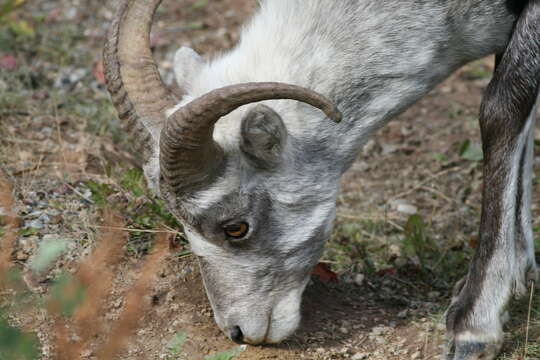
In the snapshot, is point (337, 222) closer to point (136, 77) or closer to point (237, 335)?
point (237, 335)

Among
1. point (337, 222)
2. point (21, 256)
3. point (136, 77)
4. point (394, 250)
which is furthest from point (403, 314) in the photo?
point (21, 256)

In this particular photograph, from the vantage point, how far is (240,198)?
170 inches

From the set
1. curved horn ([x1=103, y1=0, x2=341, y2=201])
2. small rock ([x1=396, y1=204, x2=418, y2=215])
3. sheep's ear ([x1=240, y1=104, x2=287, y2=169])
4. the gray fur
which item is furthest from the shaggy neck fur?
small rock ([x1=396, y1=204, x2=418, y2=215])

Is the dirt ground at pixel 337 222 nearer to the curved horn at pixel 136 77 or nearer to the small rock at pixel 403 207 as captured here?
the small rock at pixel 403 207

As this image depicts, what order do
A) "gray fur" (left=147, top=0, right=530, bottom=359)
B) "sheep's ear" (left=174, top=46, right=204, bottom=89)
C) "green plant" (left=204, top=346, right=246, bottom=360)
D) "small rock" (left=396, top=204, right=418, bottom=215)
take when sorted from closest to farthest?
1. "green plant" (left=204, top=346, right=246, bottom=360)
2. "gray fur" (left=147, top=0, right=530, bottom=359)
3. "sheep's ear" (left=174, top=46, right=204, bottom=89)
4. "small rock" (left=396, top=204, right=418, bottom=215)

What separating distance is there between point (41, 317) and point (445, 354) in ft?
7.09

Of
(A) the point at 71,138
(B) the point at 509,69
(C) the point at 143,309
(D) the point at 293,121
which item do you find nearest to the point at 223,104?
(D) the point at 293,121

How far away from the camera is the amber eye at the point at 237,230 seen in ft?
14.2

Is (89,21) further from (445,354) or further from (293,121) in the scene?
(445,354)

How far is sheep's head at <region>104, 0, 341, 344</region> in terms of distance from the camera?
4.21 meters

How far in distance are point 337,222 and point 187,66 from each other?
212cm

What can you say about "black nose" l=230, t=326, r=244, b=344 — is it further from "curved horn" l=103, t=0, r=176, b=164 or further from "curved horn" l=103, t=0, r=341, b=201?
"curved horn" l=103, t=0, r=176, b=164

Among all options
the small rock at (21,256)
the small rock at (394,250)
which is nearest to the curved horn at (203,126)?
the small rock at (21,256)

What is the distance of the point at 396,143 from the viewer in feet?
25.5
